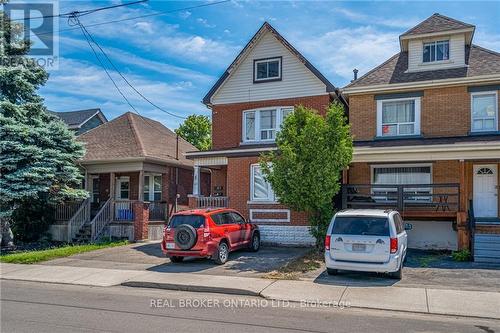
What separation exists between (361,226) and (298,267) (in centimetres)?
266

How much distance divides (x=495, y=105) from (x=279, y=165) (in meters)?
9.38

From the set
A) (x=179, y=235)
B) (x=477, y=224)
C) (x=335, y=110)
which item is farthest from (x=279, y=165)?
(x=477, y=224)

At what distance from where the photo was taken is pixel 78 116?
Answer: 3231 cm

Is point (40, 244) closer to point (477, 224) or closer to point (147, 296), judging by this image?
point (147, 296)

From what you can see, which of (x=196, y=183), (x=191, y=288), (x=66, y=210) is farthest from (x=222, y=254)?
(x=66, y=210)

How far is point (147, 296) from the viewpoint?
33.8 feet

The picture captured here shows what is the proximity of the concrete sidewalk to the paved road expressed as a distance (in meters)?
0.45

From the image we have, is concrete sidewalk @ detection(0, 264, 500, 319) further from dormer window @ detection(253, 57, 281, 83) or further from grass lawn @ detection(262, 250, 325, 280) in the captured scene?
dormer window @ detection(253, 57, 281, 83)

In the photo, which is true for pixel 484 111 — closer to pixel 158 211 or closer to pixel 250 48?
pixel 250 48

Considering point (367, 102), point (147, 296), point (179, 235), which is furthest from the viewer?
point (367, 102)

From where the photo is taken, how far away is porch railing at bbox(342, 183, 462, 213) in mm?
16156

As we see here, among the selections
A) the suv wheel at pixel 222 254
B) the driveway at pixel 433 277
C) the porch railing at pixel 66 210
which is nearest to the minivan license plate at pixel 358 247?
the driveway at pixel 433 277

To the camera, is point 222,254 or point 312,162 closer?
point 222,254

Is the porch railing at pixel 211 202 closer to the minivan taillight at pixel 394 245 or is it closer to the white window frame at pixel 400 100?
the white window frame at pixel 400 100
